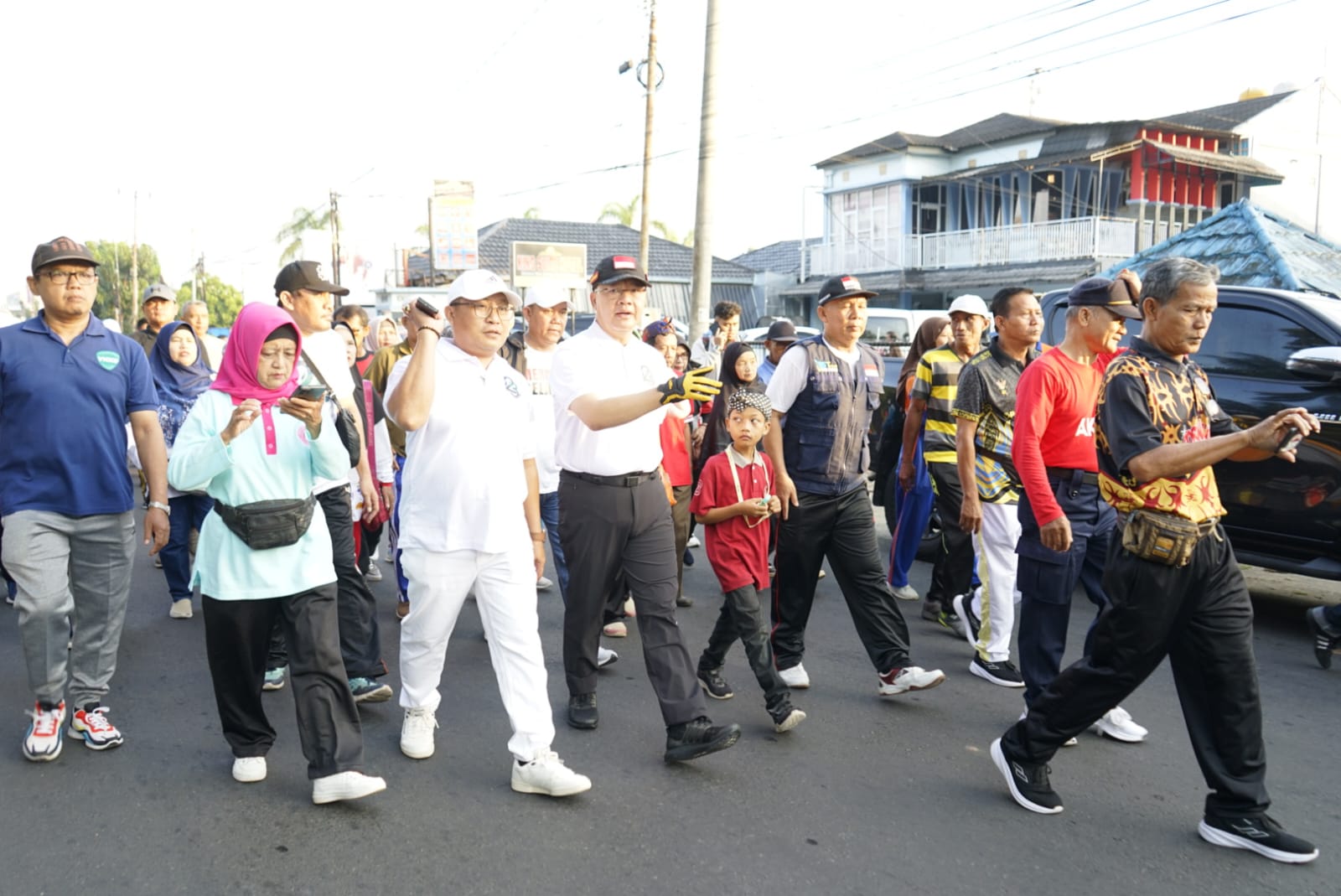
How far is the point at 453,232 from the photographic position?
37.9 meters

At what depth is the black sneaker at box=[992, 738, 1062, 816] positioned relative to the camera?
400 centimetres

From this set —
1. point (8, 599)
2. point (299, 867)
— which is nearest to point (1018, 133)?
point (8, 599)

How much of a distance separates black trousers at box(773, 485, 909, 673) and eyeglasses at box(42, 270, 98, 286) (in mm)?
3204

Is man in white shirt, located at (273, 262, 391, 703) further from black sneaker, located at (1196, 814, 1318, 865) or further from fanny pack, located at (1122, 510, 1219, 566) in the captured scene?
black sneaker, located at (1196, 814, 1318, 865)

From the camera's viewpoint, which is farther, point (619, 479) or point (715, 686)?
point (715, 686)

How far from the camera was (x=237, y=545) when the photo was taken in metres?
3.96

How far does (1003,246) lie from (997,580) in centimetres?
2201

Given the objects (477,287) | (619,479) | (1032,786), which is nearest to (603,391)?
(619,479)

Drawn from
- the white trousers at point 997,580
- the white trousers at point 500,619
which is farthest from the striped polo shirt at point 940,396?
the white trousers at point 500,619

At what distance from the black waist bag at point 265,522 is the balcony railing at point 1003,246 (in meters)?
22.6

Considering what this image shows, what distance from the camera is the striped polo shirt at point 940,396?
6590 mm

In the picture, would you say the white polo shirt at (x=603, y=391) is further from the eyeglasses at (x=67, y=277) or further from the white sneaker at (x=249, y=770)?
the eyeglasses at (x=67, y=277)

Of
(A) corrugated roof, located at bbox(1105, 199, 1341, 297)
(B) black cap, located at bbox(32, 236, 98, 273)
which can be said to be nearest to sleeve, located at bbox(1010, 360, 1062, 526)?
(B) black cap, located at bbox(32, 236, 98, 273)

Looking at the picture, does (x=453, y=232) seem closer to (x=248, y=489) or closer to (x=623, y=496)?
(x=623, y=496)
